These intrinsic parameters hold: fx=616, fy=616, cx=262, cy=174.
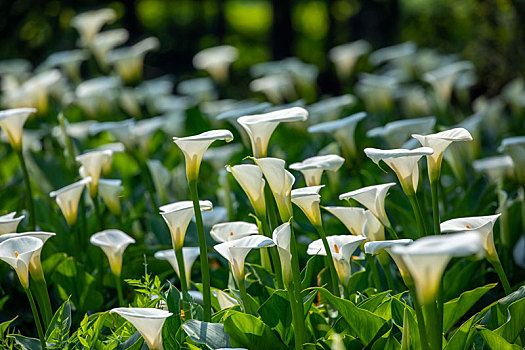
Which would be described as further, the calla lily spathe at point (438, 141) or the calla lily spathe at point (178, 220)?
the calla lily spathe at point (178, 220)

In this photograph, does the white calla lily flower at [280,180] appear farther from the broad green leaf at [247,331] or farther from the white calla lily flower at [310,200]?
the broad green leaf at [247,331]

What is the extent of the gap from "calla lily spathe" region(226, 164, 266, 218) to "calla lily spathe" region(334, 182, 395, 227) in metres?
0.20

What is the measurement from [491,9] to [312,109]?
1878mm

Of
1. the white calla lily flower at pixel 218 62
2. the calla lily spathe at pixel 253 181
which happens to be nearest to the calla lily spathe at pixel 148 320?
the calla lily spathe at pixel 253 181

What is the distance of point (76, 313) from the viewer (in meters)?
1.87

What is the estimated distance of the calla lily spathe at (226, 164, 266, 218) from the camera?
141 cm

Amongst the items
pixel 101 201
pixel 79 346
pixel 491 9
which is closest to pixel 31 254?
pixel 79 346

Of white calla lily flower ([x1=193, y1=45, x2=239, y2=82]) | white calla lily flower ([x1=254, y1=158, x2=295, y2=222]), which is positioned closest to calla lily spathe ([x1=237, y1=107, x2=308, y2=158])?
white calla lily flower ([x1=254, y1=158, x2=295, y2=222])

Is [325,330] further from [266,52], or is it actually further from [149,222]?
[266,52]

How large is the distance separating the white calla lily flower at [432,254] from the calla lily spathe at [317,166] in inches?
25.1

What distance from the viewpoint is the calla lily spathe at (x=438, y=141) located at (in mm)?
1294

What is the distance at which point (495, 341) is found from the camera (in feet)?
4.11

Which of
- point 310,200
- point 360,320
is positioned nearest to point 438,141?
point 310,200

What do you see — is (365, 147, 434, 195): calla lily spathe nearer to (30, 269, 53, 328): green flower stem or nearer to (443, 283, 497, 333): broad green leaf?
(443, 283, 497, 333): broad green leaf
